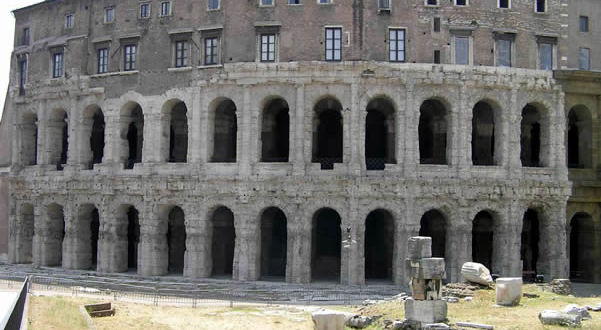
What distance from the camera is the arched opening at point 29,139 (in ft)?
155

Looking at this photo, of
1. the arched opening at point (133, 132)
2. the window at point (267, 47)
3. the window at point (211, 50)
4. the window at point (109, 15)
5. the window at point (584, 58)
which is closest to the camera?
the window at point (267, 47)

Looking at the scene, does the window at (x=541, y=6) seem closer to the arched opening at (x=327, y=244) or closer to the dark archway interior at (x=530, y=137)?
the dark archway interior at (x=530, y=137)

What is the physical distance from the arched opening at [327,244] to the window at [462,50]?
1111cm

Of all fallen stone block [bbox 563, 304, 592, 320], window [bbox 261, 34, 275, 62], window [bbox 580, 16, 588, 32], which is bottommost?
fallen stone block [bbox 563, 304, 592, 320]

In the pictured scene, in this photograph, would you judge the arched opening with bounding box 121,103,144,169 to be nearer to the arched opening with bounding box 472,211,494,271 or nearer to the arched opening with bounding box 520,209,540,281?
the arched opening with bounding box 472,211,494,271

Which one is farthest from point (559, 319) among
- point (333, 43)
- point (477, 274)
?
point (333, 43)

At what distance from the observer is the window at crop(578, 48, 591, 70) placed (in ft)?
134

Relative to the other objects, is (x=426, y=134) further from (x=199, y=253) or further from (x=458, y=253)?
(x=199, y=253)

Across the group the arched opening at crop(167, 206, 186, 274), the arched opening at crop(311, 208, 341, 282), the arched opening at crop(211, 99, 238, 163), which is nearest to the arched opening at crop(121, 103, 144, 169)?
the arched opening at crop(167, 206, 186, 274)

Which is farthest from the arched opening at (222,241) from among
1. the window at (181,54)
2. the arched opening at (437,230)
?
the arched opening at (437,230)

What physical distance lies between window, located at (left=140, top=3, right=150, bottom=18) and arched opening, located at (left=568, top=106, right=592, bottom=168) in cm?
2579

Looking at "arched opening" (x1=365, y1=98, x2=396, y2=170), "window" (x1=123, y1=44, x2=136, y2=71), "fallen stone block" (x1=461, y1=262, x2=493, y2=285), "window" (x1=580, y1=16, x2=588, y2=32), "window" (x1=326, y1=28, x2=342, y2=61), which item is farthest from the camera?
"window" (x1=123, y1=44, x2=136, y2=71)

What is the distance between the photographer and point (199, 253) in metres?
39.0

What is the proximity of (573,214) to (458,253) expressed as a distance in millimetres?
8313
